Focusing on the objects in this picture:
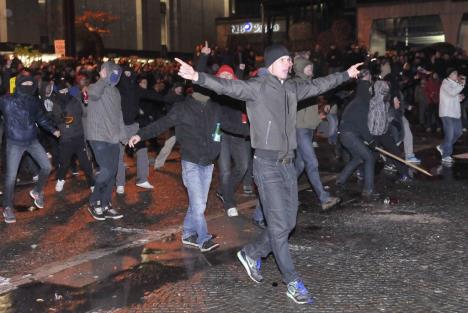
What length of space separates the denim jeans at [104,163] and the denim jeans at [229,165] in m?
1.39

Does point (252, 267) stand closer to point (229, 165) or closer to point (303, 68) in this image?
point (229, 165)

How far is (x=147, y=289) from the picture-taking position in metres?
5.88

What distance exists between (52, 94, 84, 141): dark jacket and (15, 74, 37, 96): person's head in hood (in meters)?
1.49

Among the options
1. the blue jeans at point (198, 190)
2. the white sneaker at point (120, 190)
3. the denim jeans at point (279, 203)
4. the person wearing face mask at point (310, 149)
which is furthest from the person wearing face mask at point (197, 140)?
the white sneaker at point (120, 190)

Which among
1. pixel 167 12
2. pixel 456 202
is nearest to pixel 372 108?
pixel 456 202

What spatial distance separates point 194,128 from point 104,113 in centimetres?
195

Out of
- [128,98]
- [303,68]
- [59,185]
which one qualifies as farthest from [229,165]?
[59,185]

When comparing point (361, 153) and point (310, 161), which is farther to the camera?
point (361, 153)

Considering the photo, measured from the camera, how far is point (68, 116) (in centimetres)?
1029

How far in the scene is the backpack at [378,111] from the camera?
33.0ft

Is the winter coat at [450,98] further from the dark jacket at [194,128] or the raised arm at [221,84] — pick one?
the raised arm at [221,84]

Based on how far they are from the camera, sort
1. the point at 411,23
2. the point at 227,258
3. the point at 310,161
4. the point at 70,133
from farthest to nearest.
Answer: the point at 411,23 → the point at 70,133 → the point at 310,161 → the point at 227,258

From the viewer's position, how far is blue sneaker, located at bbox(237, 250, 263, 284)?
597cm

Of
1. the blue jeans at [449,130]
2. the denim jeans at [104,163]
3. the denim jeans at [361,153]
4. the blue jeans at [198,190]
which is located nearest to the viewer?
the blue jeans at [198,190]
